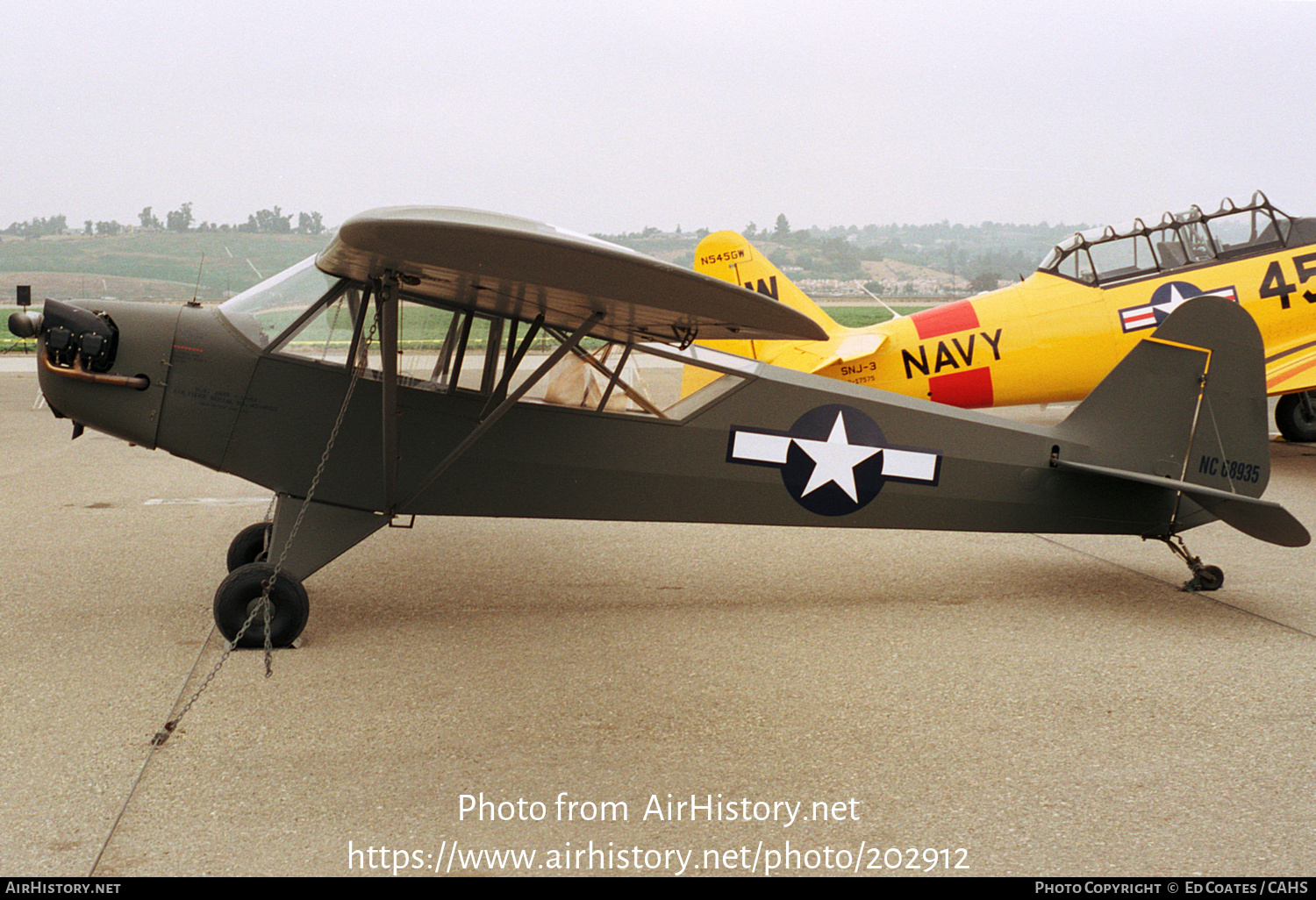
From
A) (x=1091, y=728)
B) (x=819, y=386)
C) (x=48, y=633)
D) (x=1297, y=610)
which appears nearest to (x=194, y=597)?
(x=48, y=633)

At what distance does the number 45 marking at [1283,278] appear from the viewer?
10117mm

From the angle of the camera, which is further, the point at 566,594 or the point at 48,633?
the point at 566,594

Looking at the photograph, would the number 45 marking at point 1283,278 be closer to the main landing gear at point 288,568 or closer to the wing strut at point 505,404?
the wing strut at point 505,404

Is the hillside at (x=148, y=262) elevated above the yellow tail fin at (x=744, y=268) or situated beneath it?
situated beneath

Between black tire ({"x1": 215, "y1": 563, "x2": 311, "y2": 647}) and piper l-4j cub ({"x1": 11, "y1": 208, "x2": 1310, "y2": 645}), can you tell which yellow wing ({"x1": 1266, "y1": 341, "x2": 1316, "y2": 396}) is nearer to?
piper l-4j cub ({"x1": 11, "y1": 208, "x2": 1310, "y2": 645})

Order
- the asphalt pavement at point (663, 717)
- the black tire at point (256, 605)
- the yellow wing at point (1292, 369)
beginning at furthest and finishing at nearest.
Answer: the yellow wing at point (1292, 369), the black tire at point (256, 605), the asphalt pavement at point (663, 717)

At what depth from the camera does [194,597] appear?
5.36 meters

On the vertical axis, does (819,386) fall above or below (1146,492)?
above

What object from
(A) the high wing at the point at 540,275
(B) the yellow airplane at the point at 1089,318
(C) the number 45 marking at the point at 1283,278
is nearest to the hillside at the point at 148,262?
(A) the high wing at the point at 540,275

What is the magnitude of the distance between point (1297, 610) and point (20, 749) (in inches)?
249

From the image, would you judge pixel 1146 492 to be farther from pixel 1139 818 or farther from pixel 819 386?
pixel 1139 818

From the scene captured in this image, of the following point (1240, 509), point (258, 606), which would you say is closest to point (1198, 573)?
point (1240, 509)

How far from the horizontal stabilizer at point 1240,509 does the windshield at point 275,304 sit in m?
4.29

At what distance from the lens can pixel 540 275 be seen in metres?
3.87
